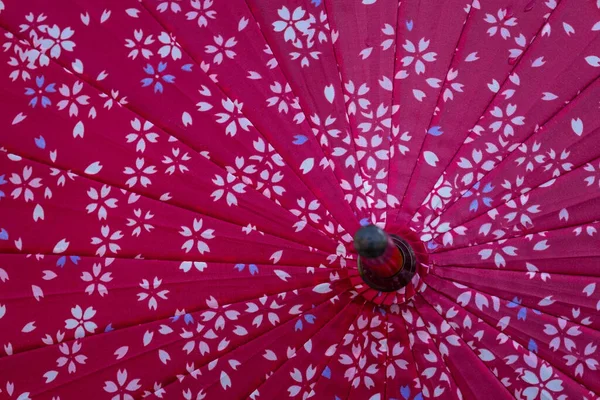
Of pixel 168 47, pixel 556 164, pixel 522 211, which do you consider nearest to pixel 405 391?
pixel 522 211

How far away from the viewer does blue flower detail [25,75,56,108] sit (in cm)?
172

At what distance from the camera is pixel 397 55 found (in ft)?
5.46

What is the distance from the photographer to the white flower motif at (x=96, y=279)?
1672mm

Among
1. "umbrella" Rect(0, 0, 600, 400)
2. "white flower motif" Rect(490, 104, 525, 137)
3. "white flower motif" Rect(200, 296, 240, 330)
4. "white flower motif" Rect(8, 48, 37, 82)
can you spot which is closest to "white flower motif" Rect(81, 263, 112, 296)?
"umbrella" Rect(0, 0, 600, 400)

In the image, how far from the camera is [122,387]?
5.47ft

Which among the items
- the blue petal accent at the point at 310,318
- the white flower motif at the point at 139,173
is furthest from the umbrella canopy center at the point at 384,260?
the white flower motif at the point at 139,173

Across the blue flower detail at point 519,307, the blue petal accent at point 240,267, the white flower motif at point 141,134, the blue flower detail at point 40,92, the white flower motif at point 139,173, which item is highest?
the blue flower detail at point 40,92

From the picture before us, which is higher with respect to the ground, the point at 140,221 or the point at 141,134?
the point at 141,134

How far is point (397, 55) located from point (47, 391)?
0.98m

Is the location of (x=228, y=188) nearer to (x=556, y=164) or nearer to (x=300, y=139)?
(x=300, y=139)

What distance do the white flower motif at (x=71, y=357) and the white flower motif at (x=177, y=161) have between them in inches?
15.7

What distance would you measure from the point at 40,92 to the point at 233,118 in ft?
1.36

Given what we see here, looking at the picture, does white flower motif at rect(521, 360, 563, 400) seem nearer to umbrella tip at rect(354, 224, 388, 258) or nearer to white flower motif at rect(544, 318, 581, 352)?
white flower motif at rect(544, 318, 581, 352)

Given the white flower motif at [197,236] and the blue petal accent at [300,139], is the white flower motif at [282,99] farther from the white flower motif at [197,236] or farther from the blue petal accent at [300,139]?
the white flower motif at [197,236]
